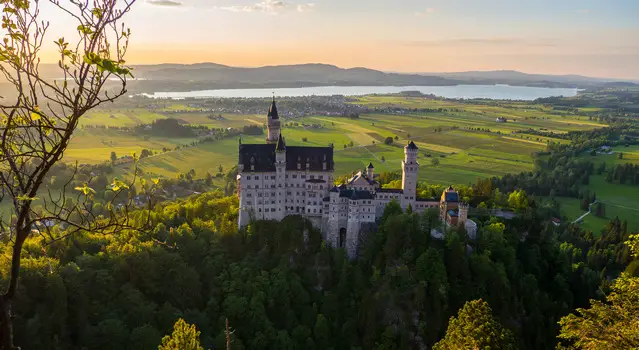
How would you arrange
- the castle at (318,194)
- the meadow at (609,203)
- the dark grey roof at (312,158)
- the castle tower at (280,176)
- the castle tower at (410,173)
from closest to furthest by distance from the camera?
1. the castle at (318,194)
2. the castle tower at (280,176)
3. the castle tower at (410,173)
4. the dark grey roof at (312,158)
5. the meadow at (609,203)

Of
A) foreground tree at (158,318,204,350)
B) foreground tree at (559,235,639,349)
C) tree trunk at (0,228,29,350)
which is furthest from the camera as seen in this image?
foreground tree at (158,318,204,350)

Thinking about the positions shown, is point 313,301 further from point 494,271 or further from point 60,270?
point 60,270

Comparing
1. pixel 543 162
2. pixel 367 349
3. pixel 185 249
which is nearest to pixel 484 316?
pixel 367 349

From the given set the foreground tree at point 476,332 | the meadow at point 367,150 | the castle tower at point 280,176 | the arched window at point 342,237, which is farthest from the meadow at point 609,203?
the foreground tree at point 476,332

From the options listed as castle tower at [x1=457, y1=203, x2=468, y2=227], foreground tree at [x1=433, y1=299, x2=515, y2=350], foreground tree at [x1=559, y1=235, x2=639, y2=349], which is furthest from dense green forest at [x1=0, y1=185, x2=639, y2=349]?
foreground tree at [x1=559, y1=235, x2=639, y2=349]

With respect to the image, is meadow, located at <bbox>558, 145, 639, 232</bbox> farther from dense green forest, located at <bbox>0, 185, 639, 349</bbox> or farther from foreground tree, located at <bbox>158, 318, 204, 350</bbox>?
foreground tree, located at <bbox>158, 318, 204, 350</bbox>

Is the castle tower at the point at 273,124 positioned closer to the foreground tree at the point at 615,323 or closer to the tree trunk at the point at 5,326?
the foreground tree at the point at 615,323
